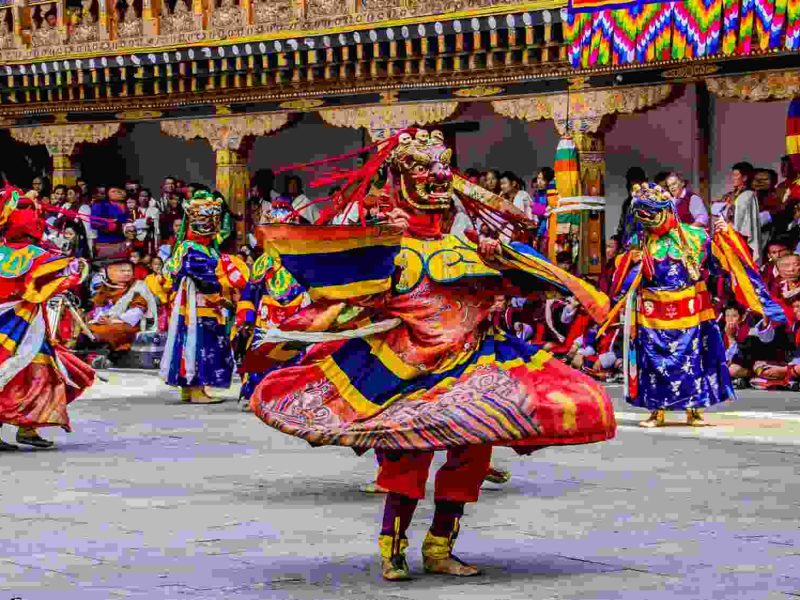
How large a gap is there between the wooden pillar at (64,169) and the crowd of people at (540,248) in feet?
1.69

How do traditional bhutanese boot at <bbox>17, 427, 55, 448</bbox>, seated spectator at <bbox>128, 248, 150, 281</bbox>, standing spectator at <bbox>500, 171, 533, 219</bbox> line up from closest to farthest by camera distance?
traditional bhutanese boot at <bbox>17, 427, 55, 448</bbox>, standing spectator at <bbox>500, 171, 533, 219</bbox>, seated spectator at <bbox>128, 248, 150, 281</bbox>

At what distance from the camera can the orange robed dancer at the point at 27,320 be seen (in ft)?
39.0

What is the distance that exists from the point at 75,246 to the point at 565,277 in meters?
15.5

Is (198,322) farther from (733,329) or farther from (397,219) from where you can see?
(397,219)

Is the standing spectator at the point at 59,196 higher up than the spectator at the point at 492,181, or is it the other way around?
the spectator at the point at 492,181

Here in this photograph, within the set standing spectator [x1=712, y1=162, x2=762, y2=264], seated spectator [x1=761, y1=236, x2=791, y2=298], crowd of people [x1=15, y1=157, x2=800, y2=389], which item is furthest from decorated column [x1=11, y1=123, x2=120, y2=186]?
seated spectator [x1=761, y1=236, x2=791, y2=298]

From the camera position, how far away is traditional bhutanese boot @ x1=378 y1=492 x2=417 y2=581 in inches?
285

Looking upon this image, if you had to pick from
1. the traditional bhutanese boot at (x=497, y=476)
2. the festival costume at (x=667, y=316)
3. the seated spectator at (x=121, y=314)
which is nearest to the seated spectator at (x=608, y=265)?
the festival costume at (x=667, y=316)

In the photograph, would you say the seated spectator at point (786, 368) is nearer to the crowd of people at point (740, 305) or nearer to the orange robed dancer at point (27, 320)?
the crowd of people at point (740, 305)

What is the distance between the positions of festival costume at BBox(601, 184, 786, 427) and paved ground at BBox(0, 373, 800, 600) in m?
0.39

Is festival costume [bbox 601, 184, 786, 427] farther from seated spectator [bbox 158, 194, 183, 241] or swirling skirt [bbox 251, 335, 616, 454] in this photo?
seated spectator [bbox 158, 194, 183, 241]

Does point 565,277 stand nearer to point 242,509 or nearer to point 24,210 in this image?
point 242,509

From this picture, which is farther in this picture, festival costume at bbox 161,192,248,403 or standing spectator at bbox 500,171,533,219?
standing spectator at bbox 500,171,533,219

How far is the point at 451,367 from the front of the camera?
24.2ft
